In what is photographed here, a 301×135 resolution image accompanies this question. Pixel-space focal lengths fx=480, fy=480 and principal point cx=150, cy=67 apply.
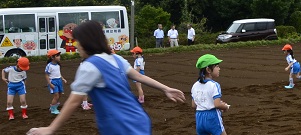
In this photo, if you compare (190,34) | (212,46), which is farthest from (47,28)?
(212,46)

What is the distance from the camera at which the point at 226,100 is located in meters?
11.5

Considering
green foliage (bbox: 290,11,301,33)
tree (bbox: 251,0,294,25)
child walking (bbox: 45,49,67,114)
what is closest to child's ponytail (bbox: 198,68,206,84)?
child walking (bbox: 45,49,67,114)

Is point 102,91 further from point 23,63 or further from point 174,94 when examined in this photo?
point 23,63

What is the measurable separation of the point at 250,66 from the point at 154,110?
8346mm

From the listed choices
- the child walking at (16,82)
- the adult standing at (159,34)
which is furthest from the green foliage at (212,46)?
the child walking at (16,82)

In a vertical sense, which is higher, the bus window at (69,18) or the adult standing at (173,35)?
the bus window at (69,18)

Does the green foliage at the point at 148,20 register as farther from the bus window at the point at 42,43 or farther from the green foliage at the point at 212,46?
the bus window at the point at 42,43

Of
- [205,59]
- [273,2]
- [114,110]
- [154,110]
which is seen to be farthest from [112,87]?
[273,2]

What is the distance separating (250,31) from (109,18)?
897cm

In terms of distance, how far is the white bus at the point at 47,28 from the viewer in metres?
24.8

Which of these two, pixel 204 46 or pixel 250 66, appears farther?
pixel 204 46

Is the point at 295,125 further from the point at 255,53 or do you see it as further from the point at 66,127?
the point at 255,53

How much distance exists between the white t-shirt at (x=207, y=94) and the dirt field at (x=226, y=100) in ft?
8.30

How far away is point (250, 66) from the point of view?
18.0 metres
